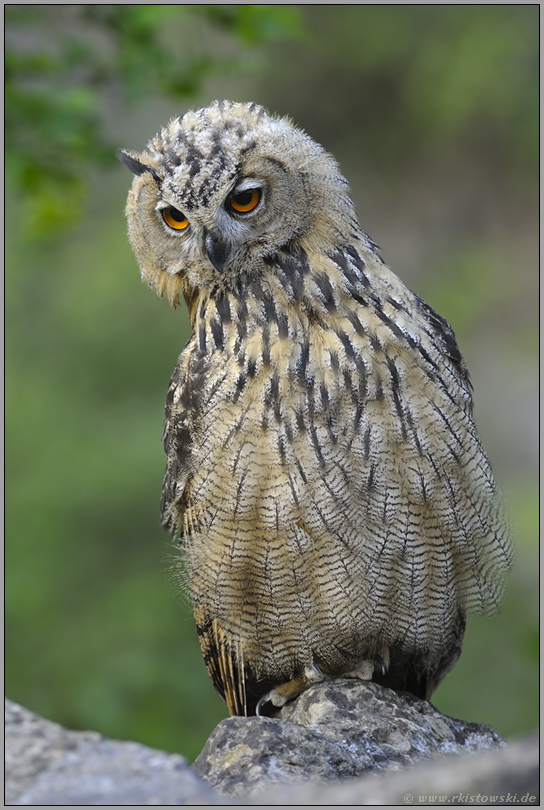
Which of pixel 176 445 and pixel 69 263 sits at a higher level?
pixel 69 263

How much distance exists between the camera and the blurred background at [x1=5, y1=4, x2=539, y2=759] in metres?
3.18

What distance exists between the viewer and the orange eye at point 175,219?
7.29 feet

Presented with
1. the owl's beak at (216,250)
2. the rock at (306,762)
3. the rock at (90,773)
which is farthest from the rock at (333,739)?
the owl's beak at (216,250)

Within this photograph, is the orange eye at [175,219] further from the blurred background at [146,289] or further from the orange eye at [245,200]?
the blurred background at [146,289]

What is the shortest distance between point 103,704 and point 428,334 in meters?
2.53

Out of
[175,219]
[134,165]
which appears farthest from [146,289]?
[175,219]

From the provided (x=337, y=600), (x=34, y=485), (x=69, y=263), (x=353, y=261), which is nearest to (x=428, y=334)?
(x=353, y=261)

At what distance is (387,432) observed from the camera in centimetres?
212

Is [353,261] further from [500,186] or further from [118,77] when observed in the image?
[500,186]

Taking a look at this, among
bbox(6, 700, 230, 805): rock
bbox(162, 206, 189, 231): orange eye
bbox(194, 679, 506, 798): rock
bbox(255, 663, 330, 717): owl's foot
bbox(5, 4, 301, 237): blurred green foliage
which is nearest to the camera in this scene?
bbox(6, 700, 230, 805): rock

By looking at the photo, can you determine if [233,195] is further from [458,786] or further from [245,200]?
[458,786]

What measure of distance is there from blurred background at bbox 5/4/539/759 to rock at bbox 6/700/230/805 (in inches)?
44.3

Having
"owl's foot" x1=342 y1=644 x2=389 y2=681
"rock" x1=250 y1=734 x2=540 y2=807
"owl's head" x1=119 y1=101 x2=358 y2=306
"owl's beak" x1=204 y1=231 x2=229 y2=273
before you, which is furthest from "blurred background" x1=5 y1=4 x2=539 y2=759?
"rock" x1=250 y1=734 x2=540 y2=807

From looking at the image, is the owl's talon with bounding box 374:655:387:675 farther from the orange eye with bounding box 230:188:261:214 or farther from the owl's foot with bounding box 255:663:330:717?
the orange eye with bounding box 230:188:261:214
